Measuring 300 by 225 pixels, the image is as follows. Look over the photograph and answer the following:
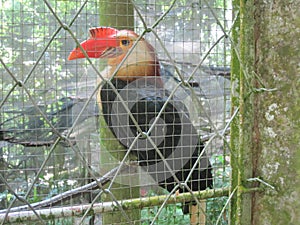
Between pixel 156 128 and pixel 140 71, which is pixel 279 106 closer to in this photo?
pixel 156 128

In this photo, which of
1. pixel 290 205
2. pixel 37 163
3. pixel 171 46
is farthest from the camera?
pixel 37 163

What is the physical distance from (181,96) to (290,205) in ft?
3.73

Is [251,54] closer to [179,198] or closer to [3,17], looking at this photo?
[179,198]

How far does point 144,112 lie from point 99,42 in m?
0.35

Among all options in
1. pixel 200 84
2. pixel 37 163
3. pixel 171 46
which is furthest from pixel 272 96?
pixel 37 163

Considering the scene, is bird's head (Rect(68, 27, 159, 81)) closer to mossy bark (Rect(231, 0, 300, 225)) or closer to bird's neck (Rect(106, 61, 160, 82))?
bird's neck (Rect(106, 61, 160, 82))

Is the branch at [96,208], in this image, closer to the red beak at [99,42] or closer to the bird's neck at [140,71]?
the red beak at [99,42]

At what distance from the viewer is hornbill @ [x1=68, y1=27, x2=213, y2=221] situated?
4.49 feet

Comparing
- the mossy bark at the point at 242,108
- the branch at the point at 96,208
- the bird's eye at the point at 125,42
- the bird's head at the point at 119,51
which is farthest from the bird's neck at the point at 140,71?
the mossy bark at the point at 242,108

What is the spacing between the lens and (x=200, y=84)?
→ 4.82 ft

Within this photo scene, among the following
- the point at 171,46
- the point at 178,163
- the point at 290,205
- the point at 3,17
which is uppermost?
the point at 3,17

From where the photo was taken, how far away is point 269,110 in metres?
0.48

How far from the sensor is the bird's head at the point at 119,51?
1.36 metres

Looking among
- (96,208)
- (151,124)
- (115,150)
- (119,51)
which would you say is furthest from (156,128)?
(96,208)
